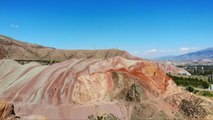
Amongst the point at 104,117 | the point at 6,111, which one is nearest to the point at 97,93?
the point at 104,117

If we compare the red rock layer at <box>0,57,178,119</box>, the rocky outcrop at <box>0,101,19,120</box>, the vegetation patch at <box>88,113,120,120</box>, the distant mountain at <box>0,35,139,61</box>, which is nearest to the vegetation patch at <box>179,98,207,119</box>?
the red rock layer at <box>0,57,178,119</box>

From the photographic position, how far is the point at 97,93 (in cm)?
2539

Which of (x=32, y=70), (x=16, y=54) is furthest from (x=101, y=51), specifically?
(x=32, y=70)

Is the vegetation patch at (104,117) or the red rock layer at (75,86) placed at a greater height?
the red rock layer at (75,86)

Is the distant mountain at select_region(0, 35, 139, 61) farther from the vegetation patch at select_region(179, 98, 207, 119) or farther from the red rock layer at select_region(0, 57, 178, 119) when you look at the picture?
the vegetation patch at select_region(179, 98, 207, 119)

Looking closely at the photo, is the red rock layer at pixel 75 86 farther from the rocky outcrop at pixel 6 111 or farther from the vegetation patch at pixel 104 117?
the rocky outcrop at pixel 6 111

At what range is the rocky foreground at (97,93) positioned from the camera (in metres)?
24.0

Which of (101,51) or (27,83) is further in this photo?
(101,51)

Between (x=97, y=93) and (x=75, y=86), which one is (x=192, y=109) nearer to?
(x=97, y=93)

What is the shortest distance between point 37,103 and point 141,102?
8.02m

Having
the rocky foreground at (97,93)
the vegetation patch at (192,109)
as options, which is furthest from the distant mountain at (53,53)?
the vegetation patch at (192,109)

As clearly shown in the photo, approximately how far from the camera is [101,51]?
128375mm

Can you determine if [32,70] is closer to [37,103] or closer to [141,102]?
[37,103]

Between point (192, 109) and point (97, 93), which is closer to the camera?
point (97, 93)
